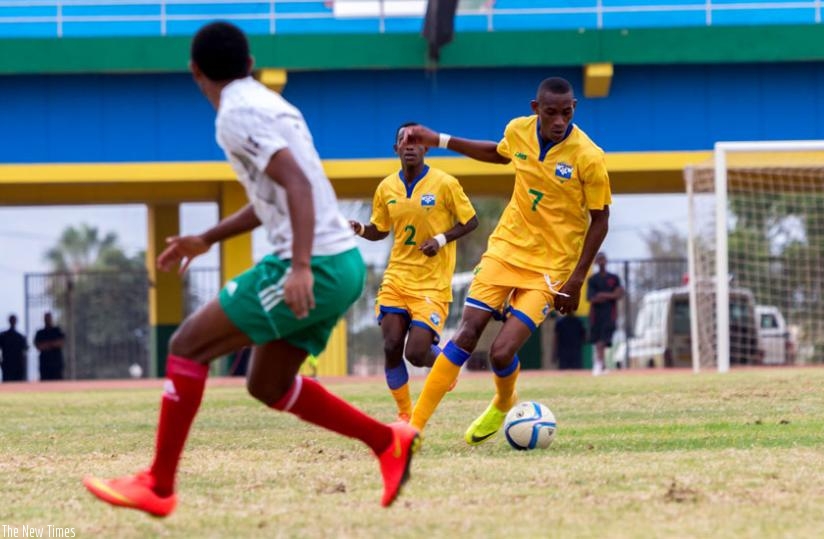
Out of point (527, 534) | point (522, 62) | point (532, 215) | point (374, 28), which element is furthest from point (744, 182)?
point (527, 534)

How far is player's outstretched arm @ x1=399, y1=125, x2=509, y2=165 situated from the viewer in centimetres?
711

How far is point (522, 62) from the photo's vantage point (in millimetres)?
24391

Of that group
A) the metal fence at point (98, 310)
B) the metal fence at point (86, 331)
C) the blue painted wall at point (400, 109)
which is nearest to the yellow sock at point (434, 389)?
the blue painted wall at point (400, 109)

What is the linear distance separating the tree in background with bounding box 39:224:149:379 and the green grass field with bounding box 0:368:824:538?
812 inches

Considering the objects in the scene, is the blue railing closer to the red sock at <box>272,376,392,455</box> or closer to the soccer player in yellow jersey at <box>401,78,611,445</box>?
the soccer player in yellow jersey at <box>401,78,611,445</box>

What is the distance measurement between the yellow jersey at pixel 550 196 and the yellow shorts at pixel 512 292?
0.06 metres

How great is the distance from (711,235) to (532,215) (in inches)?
632

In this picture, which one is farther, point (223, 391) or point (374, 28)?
point (374, 28)

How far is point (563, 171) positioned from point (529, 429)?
1.47 meters

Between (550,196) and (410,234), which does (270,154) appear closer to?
(550,196)

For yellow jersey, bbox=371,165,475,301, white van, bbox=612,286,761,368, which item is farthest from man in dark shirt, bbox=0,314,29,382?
yellow jersey, bbox=371,165,475,301

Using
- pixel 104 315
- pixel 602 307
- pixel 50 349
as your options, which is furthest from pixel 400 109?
pixel 104 315

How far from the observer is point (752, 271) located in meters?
32.2

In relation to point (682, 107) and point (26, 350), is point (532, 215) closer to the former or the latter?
point (682, 107)
